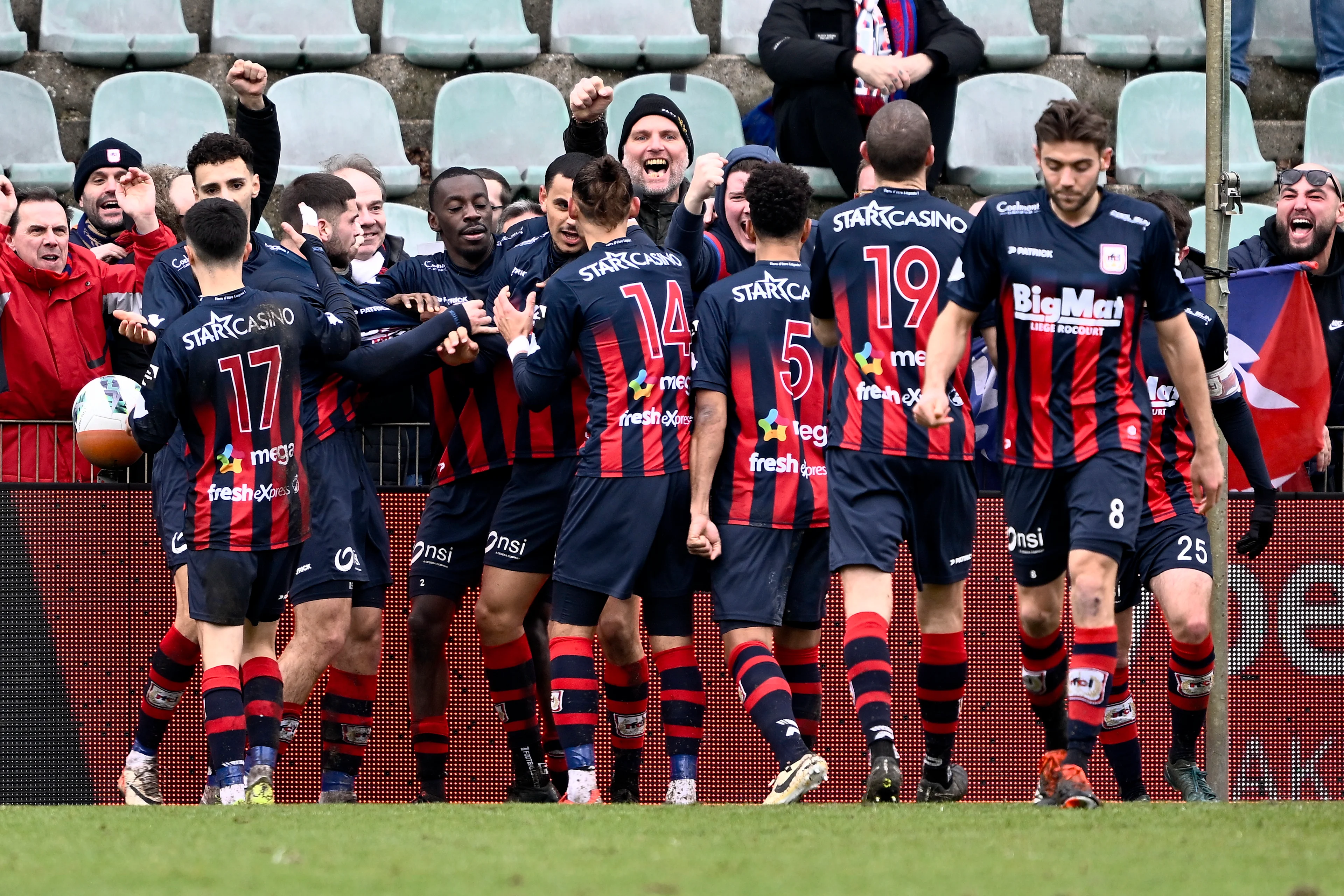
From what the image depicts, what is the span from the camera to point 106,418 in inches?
298

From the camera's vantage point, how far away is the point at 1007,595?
8.12 m

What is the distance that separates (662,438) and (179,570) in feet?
6.13

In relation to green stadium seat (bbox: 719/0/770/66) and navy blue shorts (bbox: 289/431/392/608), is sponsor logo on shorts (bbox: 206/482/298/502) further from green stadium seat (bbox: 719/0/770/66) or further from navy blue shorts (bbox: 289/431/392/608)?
green stadium seat (bbox: 719/0/770/66)

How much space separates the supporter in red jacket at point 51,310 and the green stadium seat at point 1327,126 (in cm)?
759

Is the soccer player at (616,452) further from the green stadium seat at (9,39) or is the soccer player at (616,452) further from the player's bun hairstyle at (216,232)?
the green stadium seat at (9,39)

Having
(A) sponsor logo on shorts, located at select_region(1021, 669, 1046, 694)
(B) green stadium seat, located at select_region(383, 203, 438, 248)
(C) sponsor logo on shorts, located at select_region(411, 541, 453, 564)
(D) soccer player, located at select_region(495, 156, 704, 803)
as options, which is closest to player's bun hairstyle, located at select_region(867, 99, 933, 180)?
(D) soccer player, located at select_region(495, 156, 704, 803)

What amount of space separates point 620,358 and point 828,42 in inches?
166

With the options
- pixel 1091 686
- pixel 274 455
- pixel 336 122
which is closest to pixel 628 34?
pixel 336 122

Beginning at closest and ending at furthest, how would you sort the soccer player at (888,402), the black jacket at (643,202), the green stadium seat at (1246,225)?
the soccer player at (888,402) → the black jacket at (643,202) → the green stadium seat at (1246,225)

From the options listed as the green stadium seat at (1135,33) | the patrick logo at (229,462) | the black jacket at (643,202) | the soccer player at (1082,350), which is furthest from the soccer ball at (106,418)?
the green stadium seat at (1135,33)

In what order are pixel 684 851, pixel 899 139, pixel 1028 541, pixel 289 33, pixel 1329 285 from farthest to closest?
pixel 289 33
pixel 1329 285
pixel 899 139
pixel 1028 541
pixel 684 851

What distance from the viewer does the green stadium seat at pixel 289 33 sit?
40.9ft

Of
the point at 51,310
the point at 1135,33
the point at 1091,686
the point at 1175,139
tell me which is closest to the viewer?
the point at 1091,686

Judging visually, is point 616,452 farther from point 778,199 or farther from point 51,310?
point 51,310
